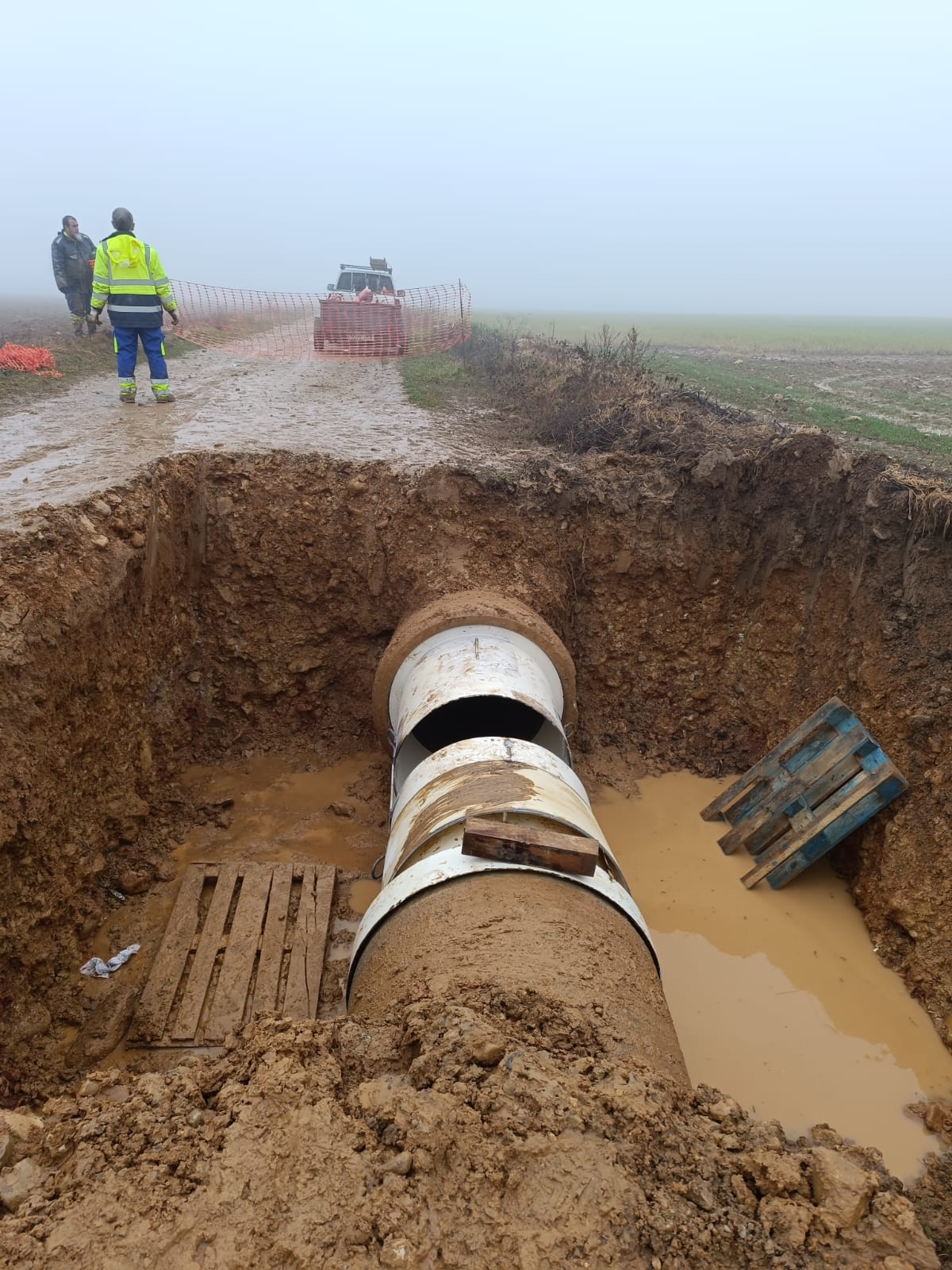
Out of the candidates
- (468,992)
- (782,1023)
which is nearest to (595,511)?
(782,1023)

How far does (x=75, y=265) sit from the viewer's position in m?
13.6

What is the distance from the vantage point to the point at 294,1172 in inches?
76.3

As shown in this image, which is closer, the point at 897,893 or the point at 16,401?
the point at 897,893

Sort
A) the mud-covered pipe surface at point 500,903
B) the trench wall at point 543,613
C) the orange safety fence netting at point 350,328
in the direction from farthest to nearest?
1. the orange safety fence netting at point 350,328
2. the trench wall at point 543,613
3. the mud-covered pipe surface at point 500,903

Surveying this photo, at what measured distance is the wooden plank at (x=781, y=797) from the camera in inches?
209

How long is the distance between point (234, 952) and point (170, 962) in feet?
1.29

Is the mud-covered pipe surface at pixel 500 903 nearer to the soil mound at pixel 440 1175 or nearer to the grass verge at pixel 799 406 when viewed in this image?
the soil mound at pixel 440 1175

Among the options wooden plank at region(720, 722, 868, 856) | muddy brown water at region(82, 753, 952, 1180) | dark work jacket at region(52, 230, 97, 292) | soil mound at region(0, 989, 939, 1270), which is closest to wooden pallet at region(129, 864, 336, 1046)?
muddy brown water at region(82, 753, 952, 1180)

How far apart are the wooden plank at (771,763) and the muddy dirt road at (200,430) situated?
3738 millimetres

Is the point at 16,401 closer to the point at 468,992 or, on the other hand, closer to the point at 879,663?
the point at 468,992

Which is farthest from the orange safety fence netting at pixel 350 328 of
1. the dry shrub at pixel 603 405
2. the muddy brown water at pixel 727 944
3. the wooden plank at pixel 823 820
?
the wooden plank at pixel 823 820

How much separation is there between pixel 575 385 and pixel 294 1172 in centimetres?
938

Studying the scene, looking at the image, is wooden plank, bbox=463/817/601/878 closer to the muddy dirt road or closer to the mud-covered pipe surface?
the mud-covered pipe surface

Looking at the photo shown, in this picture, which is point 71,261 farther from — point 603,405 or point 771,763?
point 771,763
